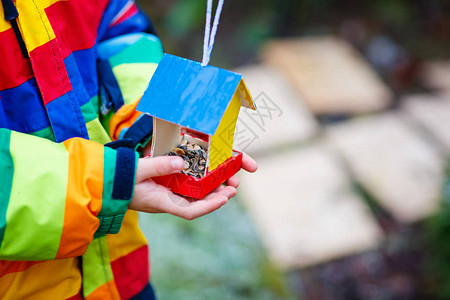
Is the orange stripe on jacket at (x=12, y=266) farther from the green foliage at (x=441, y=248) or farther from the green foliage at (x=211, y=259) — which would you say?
the green foliage at (x=441, y=248)

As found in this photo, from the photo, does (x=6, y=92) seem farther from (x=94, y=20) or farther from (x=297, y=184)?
(x=297, y=184)

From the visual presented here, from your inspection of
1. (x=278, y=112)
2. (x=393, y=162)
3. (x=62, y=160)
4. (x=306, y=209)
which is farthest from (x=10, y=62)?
(x=393, y=162)

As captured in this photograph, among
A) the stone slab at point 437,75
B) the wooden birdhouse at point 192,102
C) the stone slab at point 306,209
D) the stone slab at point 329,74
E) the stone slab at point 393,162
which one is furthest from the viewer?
the stone slab at point 437,75

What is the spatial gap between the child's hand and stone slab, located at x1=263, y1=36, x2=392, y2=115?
2.32 metres

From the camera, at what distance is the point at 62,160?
0.97m

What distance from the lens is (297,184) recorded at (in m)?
2.80

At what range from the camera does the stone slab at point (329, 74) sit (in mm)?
3375

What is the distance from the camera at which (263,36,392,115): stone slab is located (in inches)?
133

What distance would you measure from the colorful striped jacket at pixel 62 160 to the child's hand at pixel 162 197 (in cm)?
4

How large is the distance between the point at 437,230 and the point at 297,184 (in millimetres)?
811

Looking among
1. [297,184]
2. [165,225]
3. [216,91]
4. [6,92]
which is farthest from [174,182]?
[297,184]

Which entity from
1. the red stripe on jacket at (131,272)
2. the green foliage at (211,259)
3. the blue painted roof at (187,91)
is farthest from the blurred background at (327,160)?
the red stripe on jacket at (131,272)

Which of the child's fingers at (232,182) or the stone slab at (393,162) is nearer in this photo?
the child's fingers at (232,182)

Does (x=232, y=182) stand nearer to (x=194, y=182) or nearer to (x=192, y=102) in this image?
(x=194, y=182)
